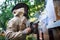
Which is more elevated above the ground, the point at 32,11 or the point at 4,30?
the point at 32,11

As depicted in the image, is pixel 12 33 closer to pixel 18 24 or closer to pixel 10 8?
pixel 18 24

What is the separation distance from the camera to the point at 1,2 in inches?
47.4

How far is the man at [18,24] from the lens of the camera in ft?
3.67

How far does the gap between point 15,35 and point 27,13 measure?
0.20 metres

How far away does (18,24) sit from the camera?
3.74ft

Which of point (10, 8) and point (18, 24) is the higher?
point (10, 8)

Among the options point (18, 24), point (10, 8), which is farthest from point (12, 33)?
point (10, 8)

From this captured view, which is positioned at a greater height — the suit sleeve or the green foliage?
the green foliage

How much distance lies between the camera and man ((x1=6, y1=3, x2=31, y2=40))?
112cm

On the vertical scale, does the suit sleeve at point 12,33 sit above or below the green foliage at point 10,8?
below

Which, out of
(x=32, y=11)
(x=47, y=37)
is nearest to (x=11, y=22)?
(x=32, y=11)

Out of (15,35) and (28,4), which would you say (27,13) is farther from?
(15,35)

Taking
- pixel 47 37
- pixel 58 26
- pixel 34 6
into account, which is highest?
pixel 34 6

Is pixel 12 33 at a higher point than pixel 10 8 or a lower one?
lower
